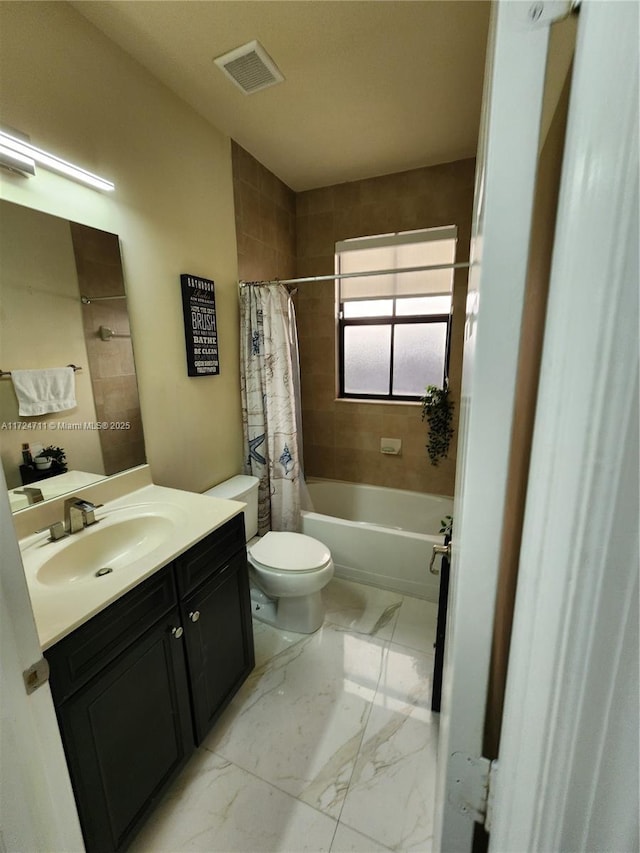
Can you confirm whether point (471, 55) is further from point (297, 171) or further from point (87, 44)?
point (87, 44)

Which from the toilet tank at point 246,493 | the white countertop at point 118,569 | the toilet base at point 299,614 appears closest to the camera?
the white countertop at point 118,569

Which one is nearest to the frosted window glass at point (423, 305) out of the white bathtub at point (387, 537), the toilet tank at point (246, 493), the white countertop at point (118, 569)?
the white bathtub at point (387, 537)

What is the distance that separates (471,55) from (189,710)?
9.53ft

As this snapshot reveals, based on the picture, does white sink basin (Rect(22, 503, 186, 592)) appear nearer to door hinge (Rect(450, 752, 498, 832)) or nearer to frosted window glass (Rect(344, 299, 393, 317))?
door hinge (Rect(450, 752, 498, 832))

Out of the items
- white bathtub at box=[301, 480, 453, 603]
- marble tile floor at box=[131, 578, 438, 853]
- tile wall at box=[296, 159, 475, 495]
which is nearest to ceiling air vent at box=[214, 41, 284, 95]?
tile wall at box=[296, 159, 475, 495]

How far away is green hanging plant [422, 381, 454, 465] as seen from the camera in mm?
2633

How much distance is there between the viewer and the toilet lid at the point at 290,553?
1.81 meters

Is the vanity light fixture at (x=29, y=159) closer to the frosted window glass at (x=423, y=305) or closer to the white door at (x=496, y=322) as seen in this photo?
the white door at (x=496, y=322)

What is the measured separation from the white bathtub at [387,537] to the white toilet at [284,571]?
406mm

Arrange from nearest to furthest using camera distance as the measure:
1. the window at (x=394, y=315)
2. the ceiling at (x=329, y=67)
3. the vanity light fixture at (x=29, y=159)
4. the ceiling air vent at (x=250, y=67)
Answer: the vanity light fixture at (x=29, y=159) → the ceiling at (x=329, y=67) → the ceiling air vent at (x=250, y=67) → the window at (x=394, y=315)

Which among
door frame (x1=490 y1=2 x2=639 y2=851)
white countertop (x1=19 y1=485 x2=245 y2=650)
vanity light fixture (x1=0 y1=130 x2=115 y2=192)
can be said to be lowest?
white countertop (x1=19 y1=485 x2=245 y2=650)

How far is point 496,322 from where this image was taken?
1.07ft

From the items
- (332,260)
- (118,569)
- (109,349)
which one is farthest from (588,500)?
(332,260)

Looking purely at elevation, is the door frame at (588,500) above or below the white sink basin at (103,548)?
above
